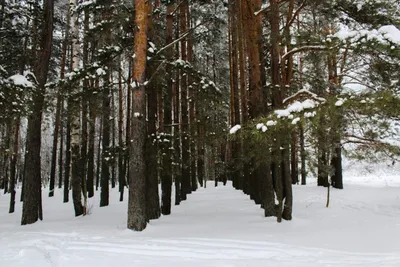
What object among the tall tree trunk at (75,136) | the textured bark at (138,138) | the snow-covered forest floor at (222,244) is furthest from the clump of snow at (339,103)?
the tall tree trunk at (75,136)

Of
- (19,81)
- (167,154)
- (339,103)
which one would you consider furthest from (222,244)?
(19,81)

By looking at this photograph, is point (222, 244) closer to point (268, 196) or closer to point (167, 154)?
point (268, 196)

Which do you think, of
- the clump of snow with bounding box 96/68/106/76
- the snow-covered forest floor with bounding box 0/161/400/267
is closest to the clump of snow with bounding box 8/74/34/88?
the clump of snow with bounding box 96/68/106/76

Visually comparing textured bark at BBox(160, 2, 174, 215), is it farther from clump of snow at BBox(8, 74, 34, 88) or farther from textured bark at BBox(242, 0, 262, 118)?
clump of snow at BBox(8, 74, 34, 88)

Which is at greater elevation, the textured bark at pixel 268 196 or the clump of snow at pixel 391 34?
the clump of snow at pixel 391 34

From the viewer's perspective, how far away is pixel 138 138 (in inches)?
291

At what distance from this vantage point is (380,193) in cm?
1489

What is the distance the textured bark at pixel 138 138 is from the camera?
23.6 ft

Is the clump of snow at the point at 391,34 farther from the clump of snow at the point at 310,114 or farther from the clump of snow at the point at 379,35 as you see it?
the clump of snow at the point at 310,114

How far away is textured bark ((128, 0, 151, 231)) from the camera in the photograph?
718 cm

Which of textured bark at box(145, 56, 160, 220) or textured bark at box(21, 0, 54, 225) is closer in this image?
textured bark at box(145, 56, 160, 220)

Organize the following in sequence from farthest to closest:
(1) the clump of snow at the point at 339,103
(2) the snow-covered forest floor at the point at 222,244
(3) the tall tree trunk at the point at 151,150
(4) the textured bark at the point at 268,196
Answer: (3) the tall tree trunk at the point at 151,150 < (4) the textured bark at the point at 268,196 < (1) the clump of snow at the point at 339,103 < (2) the snow-covered forest floor at the point at 222,244

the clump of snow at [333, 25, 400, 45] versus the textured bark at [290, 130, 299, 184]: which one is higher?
the clump of snow at [333, 25, 400, 45]

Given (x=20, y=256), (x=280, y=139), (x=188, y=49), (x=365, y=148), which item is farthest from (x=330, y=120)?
(x=188, y=49)
